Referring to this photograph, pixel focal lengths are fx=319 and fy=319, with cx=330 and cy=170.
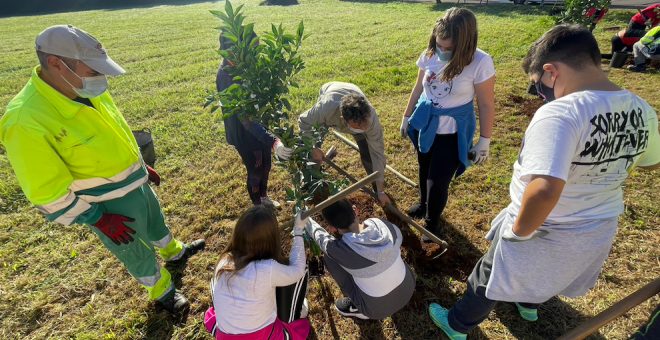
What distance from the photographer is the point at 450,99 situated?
2.76 meters

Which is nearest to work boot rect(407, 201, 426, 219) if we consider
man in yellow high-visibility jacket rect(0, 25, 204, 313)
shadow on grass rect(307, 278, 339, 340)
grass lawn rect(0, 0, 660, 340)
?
grass lawn rect(0, 0, 660, 340)

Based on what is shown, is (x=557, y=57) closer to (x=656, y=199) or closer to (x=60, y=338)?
(x=656, y=199)

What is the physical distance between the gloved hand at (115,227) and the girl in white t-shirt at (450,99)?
2515 millimetres

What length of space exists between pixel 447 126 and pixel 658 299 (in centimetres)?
225

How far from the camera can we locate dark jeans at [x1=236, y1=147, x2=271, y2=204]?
332cm

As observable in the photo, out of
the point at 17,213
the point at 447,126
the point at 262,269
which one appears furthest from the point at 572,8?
the point at 17,213

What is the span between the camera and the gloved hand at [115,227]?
87.7 inches

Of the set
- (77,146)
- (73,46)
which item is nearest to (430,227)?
(77,146)

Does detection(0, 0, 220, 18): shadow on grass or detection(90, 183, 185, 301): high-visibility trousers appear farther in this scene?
detection(0, 0, 220, 18): shadow on grass

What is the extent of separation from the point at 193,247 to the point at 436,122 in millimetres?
2835

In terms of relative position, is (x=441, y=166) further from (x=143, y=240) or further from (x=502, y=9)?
(x=502, y=9)

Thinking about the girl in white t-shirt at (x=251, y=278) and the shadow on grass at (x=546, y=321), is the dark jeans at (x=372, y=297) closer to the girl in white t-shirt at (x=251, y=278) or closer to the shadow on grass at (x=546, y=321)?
the girl in white t-shirt at (x=251, y=278)

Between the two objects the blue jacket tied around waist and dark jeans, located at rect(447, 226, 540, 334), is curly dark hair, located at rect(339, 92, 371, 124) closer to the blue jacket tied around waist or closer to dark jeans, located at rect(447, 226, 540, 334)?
the blue jacket tied around waist

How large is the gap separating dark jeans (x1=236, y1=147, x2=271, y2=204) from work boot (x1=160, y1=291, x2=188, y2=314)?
1.30 m
